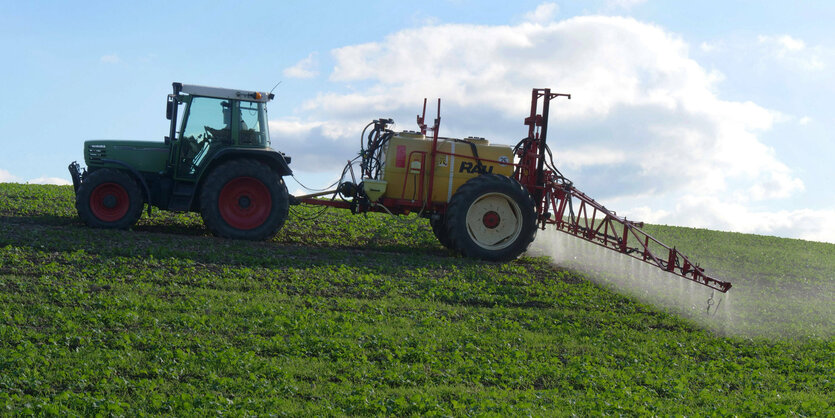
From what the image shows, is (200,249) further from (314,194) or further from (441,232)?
(441,232)

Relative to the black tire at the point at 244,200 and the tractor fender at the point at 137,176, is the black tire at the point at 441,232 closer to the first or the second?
the black tire at the point at 244,200

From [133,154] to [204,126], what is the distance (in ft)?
5.73

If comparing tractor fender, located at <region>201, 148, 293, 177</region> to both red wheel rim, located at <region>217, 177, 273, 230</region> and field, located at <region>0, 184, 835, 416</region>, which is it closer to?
red wheel rim, located at <region>217, 177, 273, 230</region>

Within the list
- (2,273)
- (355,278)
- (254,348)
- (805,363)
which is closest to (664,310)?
(805,363)

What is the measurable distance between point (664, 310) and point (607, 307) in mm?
1177

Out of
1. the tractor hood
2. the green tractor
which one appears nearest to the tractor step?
the green tractor

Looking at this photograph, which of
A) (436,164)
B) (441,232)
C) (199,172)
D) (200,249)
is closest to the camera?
(200,249)

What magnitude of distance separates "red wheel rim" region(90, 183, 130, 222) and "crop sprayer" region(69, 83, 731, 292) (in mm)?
22

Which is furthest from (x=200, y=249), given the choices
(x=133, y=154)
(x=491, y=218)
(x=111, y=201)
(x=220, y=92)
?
(x=491, y=218)

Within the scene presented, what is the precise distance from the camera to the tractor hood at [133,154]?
17.1 meters

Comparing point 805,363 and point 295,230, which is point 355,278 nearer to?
point 295,230

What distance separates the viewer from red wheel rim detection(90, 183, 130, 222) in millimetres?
16828

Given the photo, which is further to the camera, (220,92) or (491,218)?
(491,218)

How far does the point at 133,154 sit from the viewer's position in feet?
56.1
